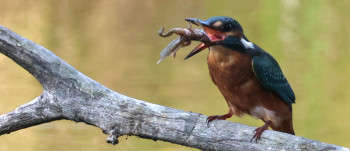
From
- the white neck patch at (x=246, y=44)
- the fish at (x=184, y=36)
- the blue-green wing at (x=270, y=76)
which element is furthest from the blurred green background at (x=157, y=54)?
the fish at (x=184, y=36)

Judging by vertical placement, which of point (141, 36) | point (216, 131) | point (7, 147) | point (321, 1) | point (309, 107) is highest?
point (321, 1)

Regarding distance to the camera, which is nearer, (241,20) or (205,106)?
(205,106)

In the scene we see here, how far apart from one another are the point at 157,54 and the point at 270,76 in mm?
2326

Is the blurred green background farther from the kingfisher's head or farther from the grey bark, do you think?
the kingfisher's head

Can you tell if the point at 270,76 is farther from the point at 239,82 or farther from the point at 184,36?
the point at 184,36

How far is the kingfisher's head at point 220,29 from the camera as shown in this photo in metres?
1.66

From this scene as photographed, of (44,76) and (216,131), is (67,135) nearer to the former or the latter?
(44,76)

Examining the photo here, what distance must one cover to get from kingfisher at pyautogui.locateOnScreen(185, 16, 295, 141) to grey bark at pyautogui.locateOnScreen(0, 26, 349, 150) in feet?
0.18

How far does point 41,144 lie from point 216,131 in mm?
2329

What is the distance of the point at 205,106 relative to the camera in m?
3.87

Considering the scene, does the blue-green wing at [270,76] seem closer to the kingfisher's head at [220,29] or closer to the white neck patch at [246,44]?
the white neck patch at [246,44]

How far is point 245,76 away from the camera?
1854 mm

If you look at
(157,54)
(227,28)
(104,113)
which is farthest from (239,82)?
(157,54)

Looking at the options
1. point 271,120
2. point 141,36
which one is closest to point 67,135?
point 141,36
